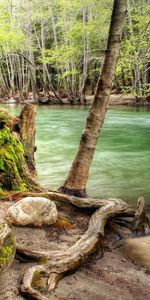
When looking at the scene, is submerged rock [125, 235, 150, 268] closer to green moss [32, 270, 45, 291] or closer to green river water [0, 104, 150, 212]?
green moss [32, 270, 45, 291]

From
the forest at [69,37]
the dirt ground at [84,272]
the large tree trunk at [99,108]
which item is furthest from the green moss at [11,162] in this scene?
the forest at [69,37]

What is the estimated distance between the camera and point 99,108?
6.42m

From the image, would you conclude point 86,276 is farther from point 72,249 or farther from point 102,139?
point 102,139

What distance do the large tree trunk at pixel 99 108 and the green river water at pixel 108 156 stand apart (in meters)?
1.18

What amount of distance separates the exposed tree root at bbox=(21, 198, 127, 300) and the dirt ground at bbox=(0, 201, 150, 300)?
0.08m

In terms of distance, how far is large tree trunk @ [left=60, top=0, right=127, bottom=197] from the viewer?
6125mm

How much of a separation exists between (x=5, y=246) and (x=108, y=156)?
9.58 metres

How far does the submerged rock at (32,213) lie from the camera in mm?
4934

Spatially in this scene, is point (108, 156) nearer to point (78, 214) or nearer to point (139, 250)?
point (78, 214)

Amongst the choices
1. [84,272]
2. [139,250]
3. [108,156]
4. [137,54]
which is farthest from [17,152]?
[108,156]

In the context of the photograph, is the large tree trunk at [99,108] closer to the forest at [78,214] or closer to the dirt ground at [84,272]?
the forest at [78,214]

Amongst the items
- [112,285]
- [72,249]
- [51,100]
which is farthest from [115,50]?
[51,100]

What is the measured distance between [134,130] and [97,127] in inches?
505

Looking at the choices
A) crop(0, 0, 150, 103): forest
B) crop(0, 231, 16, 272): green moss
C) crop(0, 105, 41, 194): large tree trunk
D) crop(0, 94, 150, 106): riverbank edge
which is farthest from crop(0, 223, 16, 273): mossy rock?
crop(0, 94, 150, 106): riverbank edge
